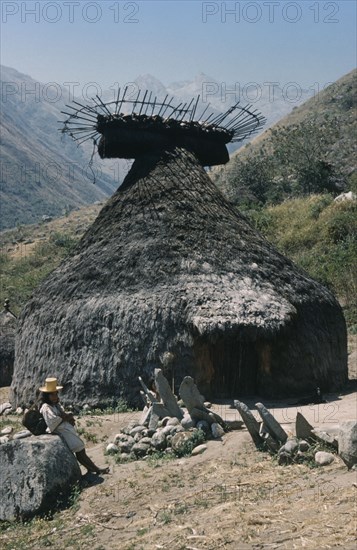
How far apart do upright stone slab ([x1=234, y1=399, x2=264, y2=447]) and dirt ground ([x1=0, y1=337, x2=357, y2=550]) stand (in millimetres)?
101

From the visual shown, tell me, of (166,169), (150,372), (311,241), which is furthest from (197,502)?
(311,241)

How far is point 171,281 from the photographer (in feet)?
34.5

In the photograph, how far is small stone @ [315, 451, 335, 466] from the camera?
6.90 meters

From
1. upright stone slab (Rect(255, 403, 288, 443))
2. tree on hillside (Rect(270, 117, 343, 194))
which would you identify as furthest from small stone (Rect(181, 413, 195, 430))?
tree on hillside (Rect(270, 117, 343, 194))

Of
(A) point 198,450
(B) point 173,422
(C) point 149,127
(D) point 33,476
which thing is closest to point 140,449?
(B) point 173,422

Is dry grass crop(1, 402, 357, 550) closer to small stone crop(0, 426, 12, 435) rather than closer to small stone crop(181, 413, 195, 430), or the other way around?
small stone crop(181, 413, 195, 430)

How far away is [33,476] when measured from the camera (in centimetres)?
702

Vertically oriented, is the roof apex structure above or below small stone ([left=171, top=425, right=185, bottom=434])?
above

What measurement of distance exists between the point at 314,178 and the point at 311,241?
8338 millimetres

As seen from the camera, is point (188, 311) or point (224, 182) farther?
point (224, 182)

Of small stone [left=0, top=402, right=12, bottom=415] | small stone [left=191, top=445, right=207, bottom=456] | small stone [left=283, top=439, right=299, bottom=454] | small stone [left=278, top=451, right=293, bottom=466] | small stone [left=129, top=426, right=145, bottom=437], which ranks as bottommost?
small stone [left=278, top=451, right=293, bottom=466]

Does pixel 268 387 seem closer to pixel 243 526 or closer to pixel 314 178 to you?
pixel 243 526

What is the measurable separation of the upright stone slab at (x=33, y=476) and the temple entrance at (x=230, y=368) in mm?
3203

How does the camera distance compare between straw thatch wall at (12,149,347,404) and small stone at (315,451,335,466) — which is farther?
straw thatch wall at (12,149,347,404)
